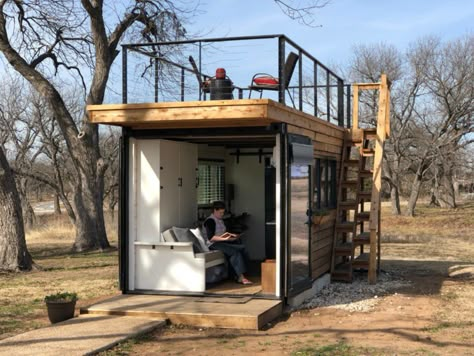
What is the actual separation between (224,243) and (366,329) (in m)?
2.62

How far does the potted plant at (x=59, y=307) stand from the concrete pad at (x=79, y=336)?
0.11 metres

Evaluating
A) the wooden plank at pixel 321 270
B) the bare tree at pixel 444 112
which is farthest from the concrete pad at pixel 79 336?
the bare tree at pixel 444 112

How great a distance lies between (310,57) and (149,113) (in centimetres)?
289

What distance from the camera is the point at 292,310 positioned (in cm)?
845

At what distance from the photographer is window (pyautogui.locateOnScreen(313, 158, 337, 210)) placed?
10.3 metres

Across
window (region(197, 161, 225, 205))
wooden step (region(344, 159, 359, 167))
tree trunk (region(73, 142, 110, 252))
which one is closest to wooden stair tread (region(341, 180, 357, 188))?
wooden step (region(344, 159, 359, 167))

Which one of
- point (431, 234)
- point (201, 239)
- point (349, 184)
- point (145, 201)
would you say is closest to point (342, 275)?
point (349, 184)

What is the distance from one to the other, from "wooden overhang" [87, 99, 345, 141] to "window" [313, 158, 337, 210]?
184 cm

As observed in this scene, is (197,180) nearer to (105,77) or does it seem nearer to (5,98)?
(105,77)

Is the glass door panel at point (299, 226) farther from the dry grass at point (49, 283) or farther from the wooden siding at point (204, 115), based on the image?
the dry grass at point (49, 283)

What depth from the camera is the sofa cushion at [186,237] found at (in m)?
8.71

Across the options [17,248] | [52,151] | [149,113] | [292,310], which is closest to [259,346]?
[292,310]

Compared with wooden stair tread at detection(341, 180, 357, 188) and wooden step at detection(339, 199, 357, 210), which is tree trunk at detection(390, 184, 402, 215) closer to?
wooden stair tread at detection(341, 180, 357, 188)

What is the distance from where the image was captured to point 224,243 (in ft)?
30.4
